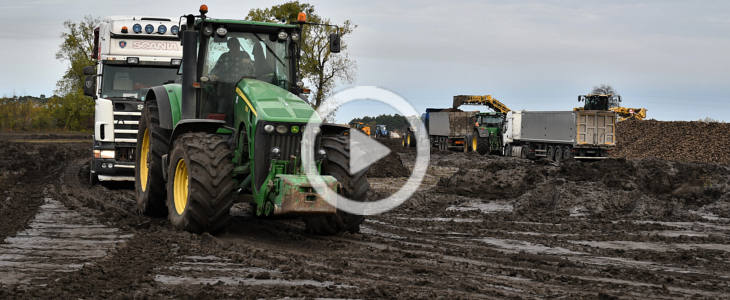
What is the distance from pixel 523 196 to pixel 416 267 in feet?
32.1

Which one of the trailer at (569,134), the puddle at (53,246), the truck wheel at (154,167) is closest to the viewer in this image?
the puddle at (53,246)

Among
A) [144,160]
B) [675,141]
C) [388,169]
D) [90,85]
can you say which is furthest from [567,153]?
[144,160]

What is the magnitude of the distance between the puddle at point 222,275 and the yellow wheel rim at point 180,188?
2439 millimetres

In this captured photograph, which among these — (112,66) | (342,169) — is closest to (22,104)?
(112,66)

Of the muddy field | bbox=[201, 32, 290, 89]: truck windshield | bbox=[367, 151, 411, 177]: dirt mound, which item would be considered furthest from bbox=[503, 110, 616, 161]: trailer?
bbox=[201, 32, 290, 89]: truck windshield

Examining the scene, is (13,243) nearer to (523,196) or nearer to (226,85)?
(226,85)

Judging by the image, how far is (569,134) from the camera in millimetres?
38562

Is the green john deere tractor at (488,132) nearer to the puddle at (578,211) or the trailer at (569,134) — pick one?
the trailer at (569,134)

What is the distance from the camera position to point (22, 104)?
73.1 metres

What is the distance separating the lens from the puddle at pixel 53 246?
8.35m

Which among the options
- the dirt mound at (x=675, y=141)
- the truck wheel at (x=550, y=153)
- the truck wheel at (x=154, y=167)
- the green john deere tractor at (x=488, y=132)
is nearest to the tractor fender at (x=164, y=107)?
the truck wheel at (x=154, y=167)

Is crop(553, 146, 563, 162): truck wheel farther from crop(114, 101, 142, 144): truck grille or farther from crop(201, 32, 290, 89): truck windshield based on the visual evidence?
crop(201, 32, 290, 89): truck windshield

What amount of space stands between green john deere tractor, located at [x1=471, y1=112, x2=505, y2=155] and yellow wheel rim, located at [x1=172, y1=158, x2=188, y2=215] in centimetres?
3735

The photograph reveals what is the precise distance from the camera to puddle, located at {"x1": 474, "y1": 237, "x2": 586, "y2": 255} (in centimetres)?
1059
